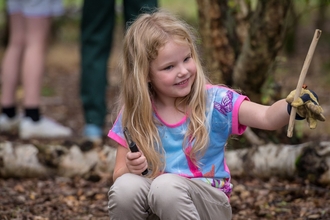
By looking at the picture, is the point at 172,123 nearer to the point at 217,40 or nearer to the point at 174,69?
the point at 174,69

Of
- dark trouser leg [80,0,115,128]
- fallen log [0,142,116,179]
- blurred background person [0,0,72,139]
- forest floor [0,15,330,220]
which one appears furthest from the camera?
blurred background person [0,0,72,139]

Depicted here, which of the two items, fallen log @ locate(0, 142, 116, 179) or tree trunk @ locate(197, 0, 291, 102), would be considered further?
fallen log @ locate(0, 142, 116, 179)

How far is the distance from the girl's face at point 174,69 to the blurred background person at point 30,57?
2.36 m

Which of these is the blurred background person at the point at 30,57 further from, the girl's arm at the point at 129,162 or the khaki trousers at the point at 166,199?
the khaki trousers at the point at 166,199

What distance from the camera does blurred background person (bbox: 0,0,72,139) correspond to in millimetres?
4785

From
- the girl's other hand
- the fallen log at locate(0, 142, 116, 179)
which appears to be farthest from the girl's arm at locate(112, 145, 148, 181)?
the fallen log at locate(0, 142, 116, 179)

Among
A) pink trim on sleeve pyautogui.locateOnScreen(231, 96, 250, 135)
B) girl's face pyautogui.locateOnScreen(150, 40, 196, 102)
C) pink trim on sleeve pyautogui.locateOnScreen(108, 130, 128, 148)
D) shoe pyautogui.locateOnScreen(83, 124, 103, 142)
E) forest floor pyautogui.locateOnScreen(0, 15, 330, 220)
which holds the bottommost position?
forest floor pyautogui.locateOnScreen(0, 15, 330, 220)

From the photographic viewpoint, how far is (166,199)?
246 cm

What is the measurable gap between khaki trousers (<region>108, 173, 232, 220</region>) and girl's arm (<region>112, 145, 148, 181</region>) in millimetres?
45

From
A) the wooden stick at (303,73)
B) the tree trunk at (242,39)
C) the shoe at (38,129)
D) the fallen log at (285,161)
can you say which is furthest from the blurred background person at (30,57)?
the wooden stick at (303,73)

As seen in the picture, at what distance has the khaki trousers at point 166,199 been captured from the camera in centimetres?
246

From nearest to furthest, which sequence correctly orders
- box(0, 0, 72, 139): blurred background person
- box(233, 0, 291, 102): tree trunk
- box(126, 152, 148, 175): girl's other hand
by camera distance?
box(126, 152, 148, 175): girl's other hand < box(233, 0, 291, 102): tree trunk < box(0, 0, 72, 139): blurred background person

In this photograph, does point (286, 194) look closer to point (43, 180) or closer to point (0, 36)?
point (43, 180)

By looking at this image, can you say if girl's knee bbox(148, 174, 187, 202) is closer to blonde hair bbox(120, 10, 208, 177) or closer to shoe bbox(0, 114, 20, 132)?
blonde hair bbox(120, 10, 208, 177)
